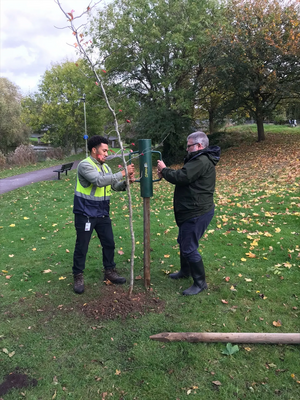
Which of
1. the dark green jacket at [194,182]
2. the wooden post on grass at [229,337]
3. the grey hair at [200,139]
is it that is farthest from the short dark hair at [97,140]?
the wooden post on grass at [229,337]

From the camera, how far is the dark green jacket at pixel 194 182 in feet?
11.6

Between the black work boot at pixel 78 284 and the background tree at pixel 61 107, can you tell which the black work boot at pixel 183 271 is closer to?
the black work boot at pixel 78 284

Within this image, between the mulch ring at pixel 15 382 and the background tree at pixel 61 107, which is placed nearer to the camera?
the mulch ring at pixel 15 382

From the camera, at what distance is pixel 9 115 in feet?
101

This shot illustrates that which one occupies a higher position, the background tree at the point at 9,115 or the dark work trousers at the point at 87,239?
the background tree at the point at 9,115

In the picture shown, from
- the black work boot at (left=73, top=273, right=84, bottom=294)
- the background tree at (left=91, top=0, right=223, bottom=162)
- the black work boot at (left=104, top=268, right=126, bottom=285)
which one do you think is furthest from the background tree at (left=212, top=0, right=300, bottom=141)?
the black work boot at (left=73, top=273, right=84, bottom=294)

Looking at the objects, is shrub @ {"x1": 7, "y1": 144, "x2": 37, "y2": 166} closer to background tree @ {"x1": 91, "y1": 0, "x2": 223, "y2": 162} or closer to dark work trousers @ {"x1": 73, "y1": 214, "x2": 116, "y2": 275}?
background tree @ {"x1": 91, "y1": 0, "x2": 223, "y2": 162}

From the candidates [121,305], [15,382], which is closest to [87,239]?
[121,305]

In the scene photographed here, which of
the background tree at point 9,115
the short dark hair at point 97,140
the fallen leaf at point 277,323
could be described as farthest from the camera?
the background tree at point 9,115

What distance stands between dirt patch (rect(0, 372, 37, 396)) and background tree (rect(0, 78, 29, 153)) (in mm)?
31931

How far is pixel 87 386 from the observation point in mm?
2674

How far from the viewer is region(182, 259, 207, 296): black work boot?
3.91 m

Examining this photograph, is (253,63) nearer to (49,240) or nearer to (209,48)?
(209,48)

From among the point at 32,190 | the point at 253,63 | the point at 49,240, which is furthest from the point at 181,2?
the point at 49,240
